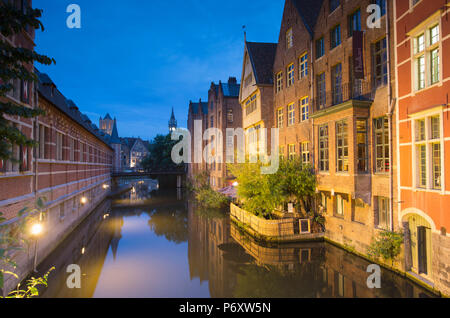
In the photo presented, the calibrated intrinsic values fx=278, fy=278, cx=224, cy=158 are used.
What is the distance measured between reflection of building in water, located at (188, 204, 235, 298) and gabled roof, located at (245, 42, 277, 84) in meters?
12.4

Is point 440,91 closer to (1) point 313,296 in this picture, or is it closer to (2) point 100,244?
(1) point 313,296

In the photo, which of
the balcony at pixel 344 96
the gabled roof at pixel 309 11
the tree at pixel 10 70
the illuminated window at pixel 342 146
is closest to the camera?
the tree at pixel 10 70

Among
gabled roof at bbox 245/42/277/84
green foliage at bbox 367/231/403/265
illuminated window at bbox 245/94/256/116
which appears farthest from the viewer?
illuminated window at bbox 245/94/256/116

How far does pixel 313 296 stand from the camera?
9484mm

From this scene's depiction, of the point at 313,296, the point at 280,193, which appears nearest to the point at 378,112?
the point at 280,193

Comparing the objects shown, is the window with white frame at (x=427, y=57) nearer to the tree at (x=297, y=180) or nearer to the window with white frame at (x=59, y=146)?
the tree at (x=297, y=180)

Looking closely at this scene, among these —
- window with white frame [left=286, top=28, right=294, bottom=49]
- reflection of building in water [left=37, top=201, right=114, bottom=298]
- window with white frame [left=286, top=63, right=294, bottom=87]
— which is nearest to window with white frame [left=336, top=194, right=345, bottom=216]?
window with white frame [left=286, top=63, right=294, bottom=87]

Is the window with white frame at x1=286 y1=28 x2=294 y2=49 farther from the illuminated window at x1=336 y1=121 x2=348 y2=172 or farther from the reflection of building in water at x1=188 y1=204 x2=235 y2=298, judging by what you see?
the reflection of building in water at x1=188 y1=204 x2=235 y2=298

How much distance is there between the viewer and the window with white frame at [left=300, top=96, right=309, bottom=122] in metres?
18.2

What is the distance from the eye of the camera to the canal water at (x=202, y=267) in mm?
9992

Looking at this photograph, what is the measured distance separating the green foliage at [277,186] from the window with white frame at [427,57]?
753 centimetres

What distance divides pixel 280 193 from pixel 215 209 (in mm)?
13141

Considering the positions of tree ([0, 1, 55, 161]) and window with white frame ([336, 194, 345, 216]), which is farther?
window with white frame ([336, 194, 345, 216])

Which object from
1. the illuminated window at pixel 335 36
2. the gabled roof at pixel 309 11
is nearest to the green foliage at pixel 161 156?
the gabled roof at pixel 309 11
